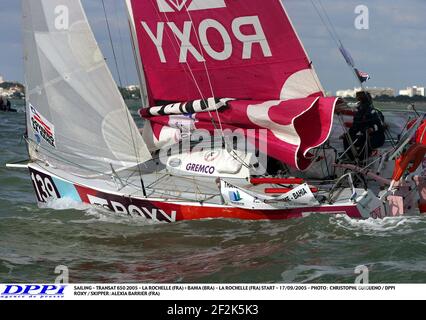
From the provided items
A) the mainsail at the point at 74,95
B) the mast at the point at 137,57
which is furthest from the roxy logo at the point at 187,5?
the mainsail at the point at 74,95

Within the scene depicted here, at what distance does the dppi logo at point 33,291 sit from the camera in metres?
4.49

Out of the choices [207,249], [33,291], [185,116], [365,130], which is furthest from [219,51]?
[33,291]

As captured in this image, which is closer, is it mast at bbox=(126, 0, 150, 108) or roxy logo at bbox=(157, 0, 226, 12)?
roxy logo at bbox=(157, 0, 226, 12)

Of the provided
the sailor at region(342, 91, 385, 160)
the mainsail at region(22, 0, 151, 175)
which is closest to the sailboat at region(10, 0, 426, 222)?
the mainsail at region(22, 0, 151, 175)

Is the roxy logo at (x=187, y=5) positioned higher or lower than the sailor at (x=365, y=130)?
higher

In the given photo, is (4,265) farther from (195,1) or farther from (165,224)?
(195,1)

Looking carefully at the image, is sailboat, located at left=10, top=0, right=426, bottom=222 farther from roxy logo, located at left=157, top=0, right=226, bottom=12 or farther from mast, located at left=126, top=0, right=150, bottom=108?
mast, located at left=126, top=0, right=150, bottom=108

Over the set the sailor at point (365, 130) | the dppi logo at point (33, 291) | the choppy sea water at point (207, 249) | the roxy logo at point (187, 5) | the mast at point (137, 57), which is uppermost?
the roxy logo at point (187, 5)

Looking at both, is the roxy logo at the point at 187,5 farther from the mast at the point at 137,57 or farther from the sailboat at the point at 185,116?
the mast at the point at 137,57

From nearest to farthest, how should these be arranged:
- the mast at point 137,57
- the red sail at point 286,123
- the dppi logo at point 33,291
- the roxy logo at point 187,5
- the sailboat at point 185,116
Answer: the dppi logo at point 33,291 → the red sail at point 286,123 → the sailboat at point 185,116 → the roxy logo at point 187,5 → the mast at point 137,57

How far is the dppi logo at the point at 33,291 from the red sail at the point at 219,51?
4.81 meters

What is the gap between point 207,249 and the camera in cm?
747

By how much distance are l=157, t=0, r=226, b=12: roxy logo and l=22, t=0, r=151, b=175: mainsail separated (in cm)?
112

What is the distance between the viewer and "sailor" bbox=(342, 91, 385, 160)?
9.01m
